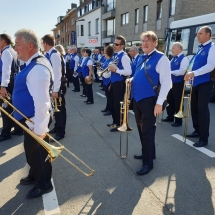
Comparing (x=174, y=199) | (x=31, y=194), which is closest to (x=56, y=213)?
(x=31, y=194)

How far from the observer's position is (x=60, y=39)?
53.1 metres

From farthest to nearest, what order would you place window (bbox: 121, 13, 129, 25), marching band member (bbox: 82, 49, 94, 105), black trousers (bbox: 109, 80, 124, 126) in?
window (bbox: 121, 13, 129, 25)
marching band member (bbox: 82, 49, 94, 105)
black trousers (bbox: 109, 80, 124, 126)

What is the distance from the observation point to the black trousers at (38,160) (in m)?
2.57

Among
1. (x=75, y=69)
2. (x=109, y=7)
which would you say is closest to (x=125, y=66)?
(x=75, y=69)

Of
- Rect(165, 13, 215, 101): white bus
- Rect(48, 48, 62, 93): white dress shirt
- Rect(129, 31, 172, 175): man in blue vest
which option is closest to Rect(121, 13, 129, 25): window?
Rect(165, 13, 215, 101): white bus

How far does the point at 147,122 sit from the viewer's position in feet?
10.4

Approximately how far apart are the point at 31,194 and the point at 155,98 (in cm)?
208

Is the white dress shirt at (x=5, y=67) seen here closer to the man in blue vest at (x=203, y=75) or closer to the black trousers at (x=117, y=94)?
the black trousers at (x=117, y=94)

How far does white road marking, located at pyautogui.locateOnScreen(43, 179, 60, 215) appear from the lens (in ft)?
8.23

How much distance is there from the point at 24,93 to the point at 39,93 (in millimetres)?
237

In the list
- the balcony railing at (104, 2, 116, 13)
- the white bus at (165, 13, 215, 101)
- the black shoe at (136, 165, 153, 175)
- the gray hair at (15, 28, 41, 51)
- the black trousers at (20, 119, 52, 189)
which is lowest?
the black shoe at (136, 165, 153, 175)

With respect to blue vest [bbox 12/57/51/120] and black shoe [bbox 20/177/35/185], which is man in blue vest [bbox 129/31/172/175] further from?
black shoe [bbox 20/177/35/185]

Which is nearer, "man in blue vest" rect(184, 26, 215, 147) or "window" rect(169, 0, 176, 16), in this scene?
"man in blue vest" rect(184, 26, 215, 147)

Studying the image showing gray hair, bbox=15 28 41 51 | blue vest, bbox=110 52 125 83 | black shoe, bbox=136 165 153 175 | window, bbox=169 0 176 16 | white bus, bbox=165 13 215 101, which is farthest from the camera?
window, bbox=169 0 176 16
